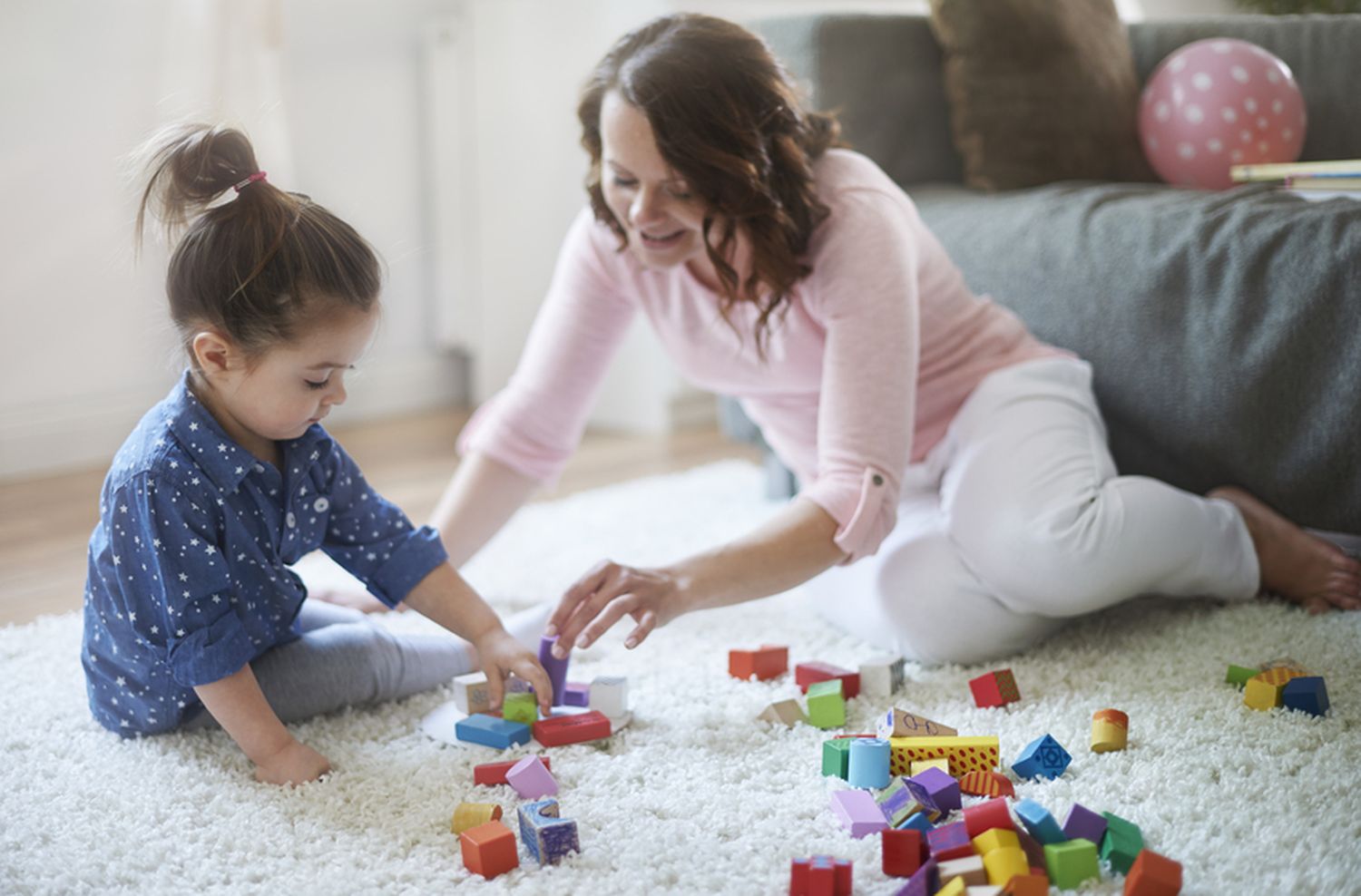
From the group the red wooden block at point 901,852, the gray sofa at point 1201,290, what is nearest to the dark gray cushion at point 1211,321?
the gray sofa at point 1201,290

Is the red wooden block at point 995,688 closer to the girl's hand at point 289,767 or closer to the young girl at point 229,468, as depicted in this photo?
the young girl at point 229,468

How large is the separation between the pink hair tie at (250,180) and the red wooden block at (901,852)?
0.75 meters

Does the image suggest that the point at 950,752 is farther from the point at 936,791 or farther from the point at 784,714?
the point at 784,714

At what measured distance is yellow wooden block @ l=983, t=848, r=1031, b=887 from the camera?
0.89 metres

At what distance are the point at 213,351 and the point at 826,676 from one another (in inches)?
25.9

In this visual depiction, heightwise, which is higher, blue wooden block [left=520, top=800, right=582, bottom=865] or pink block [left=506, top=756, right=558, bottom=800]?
blue wooden block [left=520, top=800, right=582, bottom=865]

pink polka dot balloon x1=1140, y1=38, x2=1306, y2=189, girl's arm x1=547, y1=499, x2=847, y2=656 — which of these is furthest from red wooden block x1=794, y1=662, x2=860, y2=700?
pink polka dot balloon x1=1140, y1=38, x2=1306, y2=189

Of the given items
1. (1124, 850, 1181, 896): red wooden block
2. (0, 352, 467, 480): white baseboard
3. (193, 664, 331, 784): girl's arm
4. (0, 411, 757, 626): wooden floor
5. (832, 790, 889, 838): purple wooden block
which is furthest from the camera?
(0, 352, 467, 480): white baseboard

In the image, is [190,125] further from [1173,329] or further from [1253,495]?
[1253,495]

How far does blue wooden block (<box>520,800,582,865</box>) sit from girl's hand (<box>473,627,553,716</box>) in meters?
0.20

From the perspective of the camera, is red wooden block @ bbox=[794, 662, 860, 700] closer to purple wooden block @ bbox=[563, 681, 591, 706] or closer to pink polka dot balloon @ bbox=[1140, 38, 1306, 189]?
purple wooden block @ bbox=[563, 681, 591, 706]

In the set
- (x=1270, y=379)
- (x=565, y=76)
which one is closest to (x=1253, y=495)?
(x=1270, y=379)

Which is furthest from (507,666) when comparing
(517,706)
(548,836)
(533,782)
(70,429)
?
(70,429)

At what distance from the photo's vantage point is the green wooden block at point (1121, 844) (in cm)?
92
